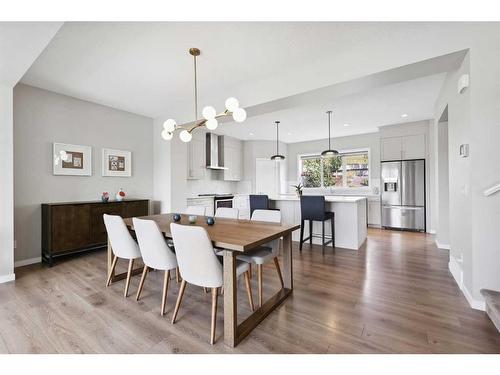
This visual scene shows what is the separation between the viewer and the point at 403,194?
18.1 feet

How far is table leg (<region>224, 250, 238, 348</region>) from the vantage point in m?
Answer: 1.63

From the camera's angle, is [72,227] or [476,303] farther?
[72,227]

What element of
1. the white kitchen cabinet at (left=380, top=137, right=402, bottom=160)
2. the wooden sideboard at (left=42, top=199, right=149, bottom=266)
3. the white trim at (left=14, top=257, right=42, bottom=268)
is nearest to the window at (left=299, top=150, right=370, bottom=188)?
the white kitchen cabinet at (left=380, top=137, right=402, bottom=160)

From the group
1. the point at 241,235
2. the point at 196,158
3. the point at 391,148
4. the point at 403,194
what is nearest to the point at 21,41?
the point at 241,235

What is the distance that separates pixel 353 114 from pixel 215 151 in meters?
3.40

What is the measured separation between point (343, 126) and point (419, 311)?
460 cm

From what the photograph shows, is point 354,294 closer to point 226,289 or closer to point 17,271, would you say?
point 226,289

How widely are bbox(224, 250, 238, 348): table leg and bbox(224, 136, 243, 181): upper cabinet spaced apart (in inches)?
204

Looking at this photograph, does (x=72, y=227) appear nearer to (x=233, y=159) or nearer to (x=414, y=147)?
(x=233, y=159)

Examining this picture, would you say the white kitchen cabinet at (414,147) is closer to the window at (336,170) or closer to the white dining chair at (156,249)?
the window at (336,170)

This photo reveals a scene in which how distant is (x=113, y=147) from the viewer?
4340 mm

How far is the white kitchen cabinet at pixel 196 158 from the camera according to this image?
580 cm

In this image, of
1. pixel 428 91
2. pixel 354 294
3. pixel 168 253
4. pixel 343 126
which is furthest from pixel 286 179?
pixel 168 253

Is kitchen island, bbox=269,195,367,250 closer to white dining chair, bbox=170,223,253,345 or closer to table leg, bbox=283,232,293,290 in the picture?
table leg, bbox=283,232,293,290
